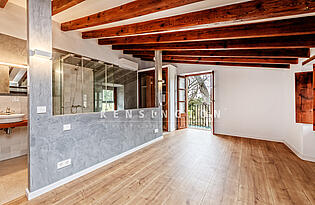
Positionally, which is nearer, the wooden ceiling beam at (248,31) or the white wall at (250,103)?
the wooden ceiling beam at (248,31)

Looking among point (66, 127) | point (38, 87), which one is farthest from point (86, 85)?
point (38, 87)

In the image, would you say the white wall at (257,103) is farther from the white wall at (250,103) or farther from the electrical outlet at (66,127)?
the electrical outlet at (66,127)

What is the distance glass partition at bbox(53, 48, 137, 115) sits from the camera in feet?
11.1

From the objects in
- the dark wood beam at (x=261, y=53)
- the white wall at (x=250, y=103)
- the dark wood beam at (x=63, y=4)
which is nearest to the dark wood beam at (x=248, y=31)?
the dark wood beam at (x=261, y=53)

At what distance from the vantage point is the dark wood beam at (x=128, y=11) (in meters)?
1.95

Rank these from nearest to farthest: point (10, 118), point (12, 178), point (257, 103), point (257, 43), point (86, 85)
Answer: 1. point (12, 178)
2. point (10, 118)
3. point (257, 43)
4. point (86, 85)
5. point (257, 103)

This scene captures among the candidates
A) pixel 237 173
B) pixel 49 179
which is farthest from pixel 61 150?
pixel 237 173

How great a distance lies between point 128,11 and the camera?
2.25 metres

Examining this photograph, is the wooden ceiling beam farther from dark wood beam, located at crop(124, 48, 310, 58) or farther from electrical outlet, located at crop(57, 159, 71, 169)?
electrical outlet, located at crop(57, 159, 71, 169)

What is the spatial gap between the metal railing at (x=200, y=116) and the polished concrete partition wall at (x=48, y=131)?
4975mm

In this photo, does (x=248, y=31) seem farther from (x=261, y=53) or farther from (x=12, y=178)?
(x=12, y=178)

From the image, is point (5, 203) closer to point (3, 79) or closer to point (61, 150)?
point (61, 150)

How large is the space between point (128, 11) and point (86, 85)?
247 cm

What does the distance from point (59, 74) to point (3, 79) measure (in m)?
0.92
